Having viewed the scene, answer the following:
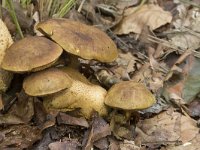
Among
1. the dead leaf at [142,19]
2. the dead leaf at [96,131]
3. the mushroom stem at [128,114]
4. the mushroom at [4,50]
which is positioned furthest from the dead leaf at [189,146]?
the dead leaf at [142,19]

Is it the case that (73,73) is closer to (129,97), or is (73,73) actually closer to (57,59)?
(57,59)

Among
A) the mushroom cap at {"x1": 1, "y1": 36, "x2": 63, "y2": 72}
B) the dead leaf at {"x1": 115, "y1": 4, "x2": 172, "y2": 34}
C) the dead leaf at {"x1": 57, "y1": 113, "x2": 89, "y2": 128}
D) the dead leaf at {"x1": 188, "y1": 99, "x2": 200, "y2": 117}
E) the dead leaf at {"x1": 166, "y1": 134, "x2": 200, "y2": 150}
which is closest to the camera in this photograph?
the mushroom cap at {"x1": 1, "y1": 36, "x2": 63, "y2": 72}

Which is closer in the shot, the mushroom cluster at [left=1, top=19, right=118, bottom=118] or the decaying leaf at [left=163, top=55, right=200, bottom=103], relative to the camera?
the mushroom cluster at [left=1, top=19, right=118, bottom=118]

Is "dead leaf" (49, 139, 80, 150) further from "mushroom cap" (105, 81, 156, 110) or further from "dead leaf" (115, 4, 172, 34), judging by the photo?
"dead leaf" (115, 4, 172, 34)

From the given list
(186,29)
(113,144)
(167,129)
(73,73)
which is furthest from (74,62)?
(186,29)

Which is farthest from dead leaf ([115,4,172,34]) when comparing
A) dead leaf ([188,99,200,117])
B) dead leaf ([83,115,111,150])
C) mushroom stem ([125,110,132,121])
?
dead leaf ([83,115,111,150])

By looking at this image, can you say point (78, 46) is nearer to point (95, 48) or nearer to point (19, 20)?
point (95, 48)

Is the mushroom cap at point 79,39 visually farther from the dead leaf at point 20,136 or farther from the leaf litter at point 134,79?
the dead leaf at point 20,136
